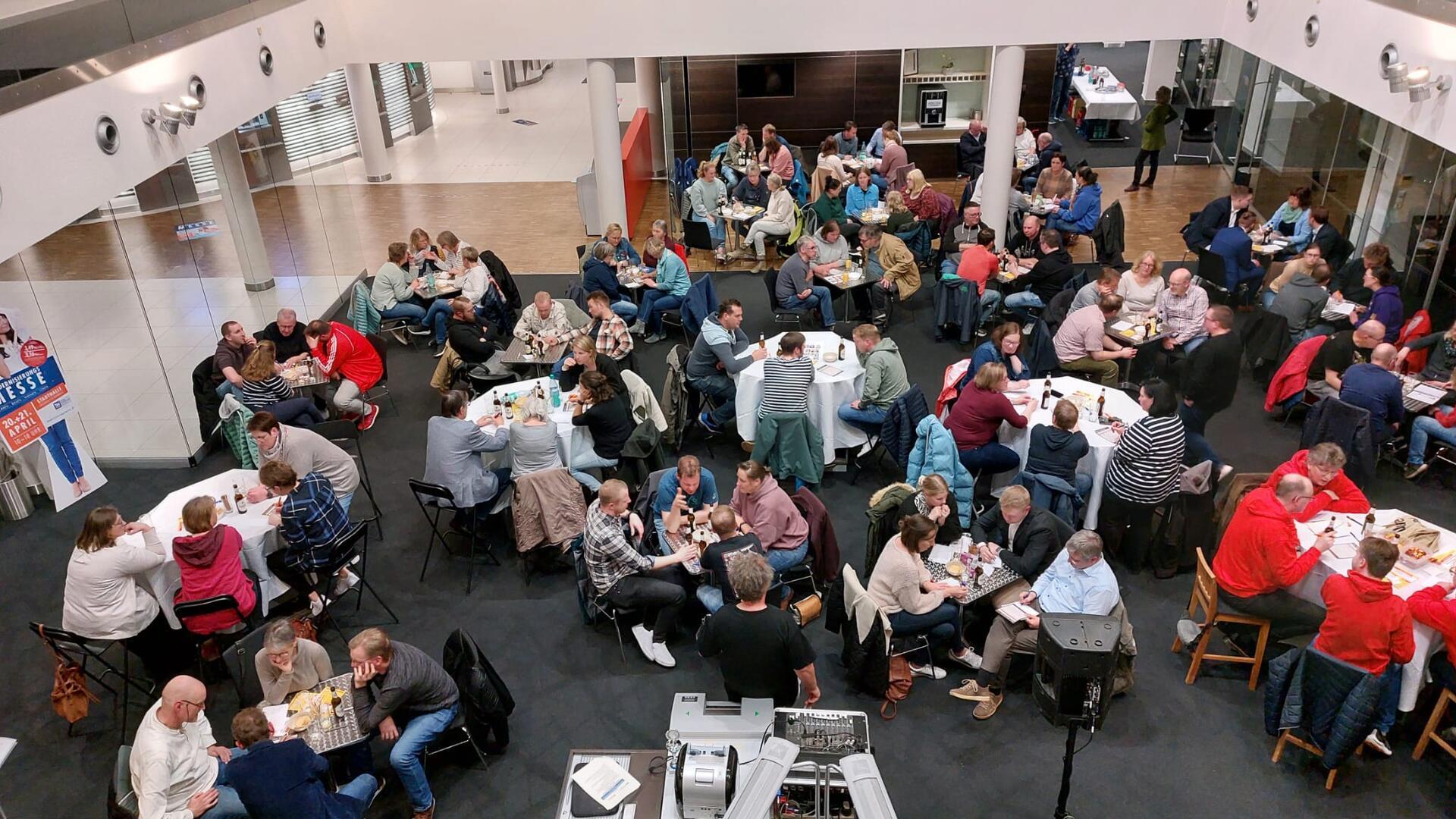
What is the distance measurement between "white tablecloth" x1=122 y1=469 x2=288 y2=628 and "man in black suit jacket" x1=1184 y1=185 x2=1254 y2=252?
927 cm

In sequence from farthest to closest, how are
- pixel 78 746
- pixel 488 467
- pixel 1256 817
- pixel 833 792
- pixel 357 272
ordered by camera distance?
pixel 357 272 → pixel 488 467 → pixel 78 746 → pixel 1256 817 → pixel 833 792

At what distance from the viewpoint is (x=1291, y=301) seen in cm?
873

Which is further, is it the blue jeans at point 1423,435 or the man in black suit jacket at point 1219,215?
the man in black suit jacket at point 1219,215

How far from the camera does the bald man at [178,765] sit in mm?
4508

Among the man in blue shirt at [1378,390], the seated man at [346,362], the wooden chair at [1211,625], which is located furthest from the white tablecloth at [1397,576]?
the seated man at [346,362]

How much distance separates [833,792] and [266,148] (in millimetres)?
8926

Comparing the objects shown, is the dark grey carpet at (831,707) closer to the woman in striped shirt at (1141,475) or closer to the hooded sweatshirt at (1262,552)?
the woman in striped shirt at (1141,475)

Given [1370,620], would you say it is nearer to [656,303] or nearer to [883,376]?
[883,376]

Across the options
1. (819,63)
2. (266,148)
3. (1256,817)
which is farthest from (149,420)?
(819,63)

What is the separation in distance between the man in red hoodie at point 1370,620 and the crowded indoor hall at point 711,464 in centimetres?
3

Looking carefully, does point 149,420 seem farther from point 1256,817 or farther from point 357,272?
point 1256,817

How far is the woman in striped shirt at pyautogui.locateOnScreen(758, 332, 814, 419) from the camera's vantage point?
7.36 meters

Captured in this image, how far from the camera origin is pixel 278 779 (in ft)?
14.1

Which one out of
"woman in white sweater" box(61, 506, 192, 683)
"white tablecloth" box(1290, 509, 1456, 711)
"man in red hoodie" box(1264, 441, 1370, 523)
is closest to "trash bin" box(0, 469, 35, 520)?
"woman in white sweater" box(61, 506, 192, 683)
